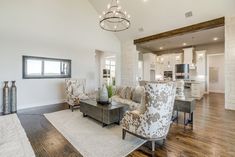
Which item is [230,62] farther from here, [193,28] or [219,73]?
[219,73]

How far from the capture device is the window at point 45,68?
489cm

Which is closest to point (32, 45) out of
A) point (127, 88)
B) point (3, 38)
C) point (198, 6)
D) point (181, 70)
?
point (3, 38)

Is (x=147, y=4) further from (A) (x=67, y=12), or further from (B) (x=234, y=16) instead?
(A) (x=67, y=12)

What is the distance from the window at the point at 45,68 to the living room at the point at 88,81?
0.03m

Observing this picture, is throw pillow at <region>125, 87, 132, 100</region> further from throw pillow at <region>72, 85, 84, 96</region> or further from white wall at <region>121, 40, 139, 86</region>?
white wall at <region>121, 40, 139, 86</region>

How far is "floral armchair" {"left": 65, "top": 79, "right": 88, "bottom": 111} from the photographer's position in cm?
449

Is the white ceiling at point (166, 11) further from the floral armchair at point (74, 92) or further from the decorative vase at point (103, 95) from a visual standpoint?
the decorative vase at point (103, 95)

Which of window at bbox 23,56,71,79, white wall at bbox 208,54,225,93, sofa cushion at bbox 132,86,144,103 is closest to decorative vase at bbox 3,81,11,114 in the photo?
window at bbox 23,56,71,79

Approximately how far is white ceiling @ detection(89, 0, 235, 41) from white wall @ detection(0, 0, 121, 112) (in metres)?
1.33

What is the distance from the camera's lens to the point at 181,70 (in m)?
8.30

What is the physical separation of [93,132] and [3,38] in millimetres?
4307

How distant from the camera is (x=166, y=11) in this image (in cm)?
543

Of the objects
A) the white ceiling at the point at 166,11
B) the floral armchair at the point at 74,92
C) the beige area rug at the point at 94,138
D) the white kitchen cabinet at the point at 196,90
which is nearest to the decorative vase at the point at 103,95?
the beige area rug at the point at 94,138

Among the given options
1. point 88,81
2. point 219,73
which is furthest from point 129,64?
point 219,73
